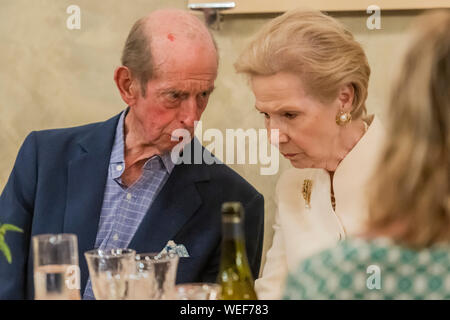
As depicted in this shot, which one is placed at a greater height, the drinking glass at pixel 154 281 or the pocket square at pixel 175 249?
the drinking glass at pixel 154 281

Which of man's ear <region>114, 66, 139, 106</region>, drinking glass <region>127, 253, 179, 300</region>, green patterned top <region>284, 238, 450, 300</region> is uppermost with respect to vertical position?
man's ear <region>114, 66, 139, 106</region>

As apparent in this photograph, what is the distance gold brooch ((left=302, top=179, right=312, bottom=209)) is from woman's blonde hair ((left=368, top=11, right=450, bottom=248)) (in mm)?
918

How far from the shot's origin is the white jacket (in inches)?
79.8

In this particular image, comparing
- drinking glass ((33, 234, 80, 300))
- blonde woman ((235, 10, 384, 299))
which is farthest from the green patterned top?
blonde woman ((235, 10, 384, 299))

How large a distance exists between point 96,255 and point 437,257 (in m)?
0.71

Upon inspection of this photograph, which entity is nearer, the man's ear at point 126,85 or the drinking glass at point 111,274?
the drinking glass at point 111,274

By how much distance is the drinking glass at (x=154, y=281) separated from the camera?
1457mm

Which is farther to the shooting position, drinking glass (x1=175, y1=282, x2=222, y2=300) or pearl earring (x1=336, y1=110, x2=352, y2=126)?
→ pearl earring (x1=336, y1=110, x2=352, y2=126)

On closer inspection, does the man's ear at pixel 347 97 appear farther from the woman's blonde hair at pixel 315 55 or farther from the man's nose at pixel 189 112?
the man's nose at pixel 189 112

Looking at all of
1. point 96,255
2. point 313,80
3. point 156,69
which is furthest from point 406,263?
point 156,69

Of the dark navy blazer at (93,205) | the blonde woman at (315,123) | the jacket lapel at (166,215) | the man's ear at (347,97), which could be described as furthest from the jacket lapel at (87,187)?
the man's ear at (347,97)

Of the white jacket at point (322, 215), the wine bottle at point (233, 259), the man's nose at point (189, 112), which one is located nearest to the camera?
the wine bottle at point (233, 259)

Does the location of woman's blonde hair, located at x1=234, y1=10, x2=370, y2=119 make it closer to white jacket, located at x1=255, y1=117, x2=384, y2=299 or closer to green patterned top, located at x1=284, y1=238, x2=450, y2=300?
white jacket, located at x1=255, y1=117, x2=384, y2=299
